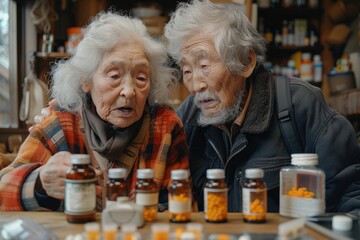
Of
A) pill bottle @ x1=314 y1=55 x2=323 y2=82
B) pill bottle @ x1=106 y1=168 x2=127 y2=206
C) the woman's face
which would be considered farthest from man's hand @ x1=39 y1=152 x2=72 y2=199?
pill bottle @ x1=314 y1=55 x2=323 y2=82

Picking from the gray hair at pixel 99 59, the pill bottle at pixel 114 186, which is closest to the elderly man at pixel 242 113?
the gray hair at pixel 99 59

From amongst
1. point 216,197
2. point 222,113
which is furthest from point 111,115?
point 216,197

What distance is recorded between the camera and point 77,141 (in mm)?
1525

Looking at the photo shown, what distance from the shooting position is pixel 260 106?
1664 millimetres

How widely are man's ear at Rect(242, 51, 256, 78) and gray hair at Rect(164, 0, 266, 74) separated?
2cm

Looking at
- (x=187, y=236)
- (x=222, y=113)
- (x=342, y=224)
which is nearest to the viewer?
(x=187, y=236)

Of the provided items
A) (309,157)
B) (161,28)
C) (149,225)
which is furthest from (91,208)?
(161,28)

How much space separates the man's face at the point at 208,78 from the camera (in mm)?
1673

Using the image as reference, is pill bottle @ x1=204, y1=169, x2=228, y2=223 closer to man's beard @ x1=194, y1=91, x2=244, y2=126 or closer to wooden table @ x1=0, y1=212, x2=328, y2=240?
wooden table @ x1=0, y1=212, x2=328, y2=240

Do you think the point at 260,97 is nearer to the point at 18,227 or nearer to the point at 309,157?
the point at 309,157

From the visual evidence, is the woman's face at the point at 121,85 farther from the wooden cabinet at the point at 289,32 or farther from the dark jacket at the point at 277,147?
the wooden cabinet at the point at 289,32

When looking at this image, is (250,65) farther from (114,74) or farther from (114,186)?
(114,186)

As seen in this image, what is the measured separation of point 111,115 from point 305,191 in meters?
0.68

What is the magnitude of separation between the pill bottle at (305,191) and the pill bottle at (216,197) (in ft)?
0.64
